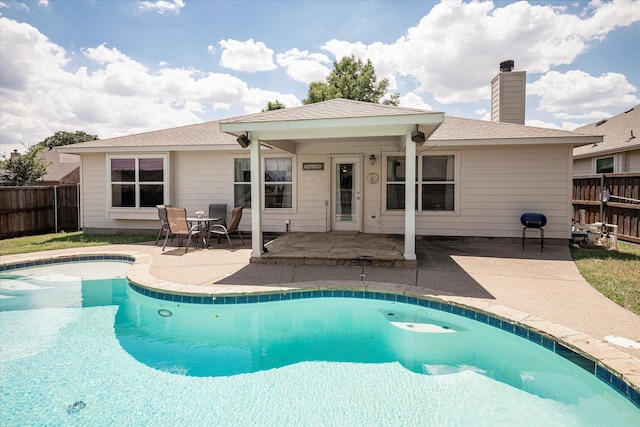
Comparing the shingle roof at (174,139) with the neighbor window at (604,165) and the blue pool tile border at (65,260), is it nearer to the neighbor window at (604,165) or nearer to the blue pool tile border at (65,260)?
the blue pool tile border at (65,260)

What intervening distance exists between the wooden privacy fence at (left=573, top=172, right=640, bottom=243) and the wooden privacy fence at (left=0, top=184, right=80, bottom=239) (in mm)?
16524

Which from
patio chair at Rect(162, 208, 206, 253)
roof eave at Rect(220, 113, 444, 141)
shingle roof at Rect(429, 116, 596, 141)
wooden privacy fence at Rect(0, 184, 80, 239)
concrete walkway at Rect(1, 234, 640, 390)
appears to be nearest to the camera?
concrete walkway at Rect(1, 234, 640, 390)

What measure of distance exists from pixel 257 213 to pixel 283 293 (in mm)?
2160

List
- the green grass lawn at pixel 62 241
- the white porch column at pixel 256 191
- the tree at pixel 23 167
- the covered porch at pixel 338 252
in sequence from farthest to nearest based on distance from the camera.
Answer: the tree at pixel 23 167 → the green grass lawn at pixel 62 241 → the white porch column at pixel 256 191 → the covered porch at pixel 338 252

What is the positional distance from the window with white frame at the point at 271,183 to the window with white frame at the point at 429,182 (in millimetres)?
2736

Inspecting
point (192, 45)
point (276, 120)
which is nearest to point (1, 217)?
point (192, 45)

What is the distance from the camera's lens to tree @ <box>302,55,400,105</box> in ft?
102

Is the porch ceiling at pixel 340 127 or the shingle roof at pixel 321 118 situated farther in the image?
the shingle roof at pixel 321 118

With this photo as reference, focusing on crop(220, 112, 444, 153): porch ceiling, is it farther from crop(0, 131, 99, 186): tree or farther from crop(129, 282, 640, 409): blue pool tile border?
crop(0, 131, 99, 186): tree

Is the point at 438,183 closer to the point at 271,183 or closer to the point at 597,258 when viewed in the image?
the point at 597,258

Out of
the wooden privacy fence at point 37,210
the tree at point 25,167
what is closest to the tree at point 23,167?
the tree at point 25,167

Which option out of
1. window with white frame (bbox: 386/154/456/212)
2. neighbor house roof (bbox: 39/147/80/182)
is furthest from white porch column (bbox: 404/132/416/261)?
neighbor house roof (bbox: 39/147/80/182)

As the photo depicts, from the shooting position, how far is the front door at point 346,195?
31.2 ft

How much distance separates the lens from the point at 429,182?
9.12 meters
